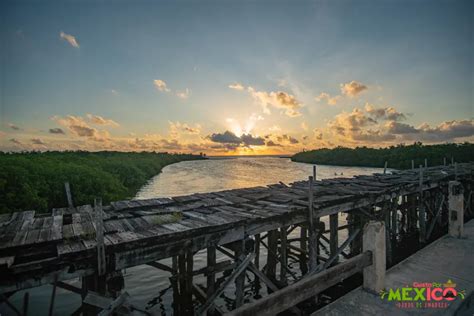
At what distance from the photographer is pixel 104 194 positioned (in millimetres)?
23922

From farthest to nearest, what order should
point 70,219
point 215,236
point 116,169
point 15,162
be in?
point 116,169, point 15,162, point 70,219, point 215,236

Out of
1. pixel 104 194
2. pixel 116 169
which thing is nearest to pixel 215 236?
pixel 104 194

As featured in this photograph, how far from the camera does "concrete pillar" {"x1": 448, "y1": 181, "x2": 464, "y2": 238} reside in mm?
10375

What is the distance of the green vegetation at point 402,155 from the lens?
75062 mm

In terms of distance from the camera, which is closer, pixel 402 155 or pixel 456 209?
pixel 456 209

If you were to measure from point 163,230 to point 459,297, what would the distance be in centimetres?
693

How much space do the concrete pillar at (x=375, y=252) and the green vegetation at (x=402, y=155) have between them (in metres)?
77.4

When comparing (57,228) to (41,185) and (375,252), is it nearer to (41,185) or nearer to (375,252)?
(375,252)

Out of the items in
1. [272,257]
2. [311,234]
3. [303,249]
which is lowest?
[303,249]

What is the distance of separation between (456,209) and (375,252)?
23.7 feet

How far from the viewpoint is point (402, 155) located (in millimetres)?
83688

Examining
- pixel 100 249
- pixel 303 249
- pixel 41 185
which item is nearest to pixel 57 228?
Answer: pixel 100 249

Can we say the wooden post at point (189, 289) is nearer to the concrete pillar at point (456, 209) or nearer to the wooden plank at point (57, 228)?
the wooden plank at point (57, 228)

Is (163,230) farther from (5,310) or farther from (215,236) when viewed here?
(5,310)
